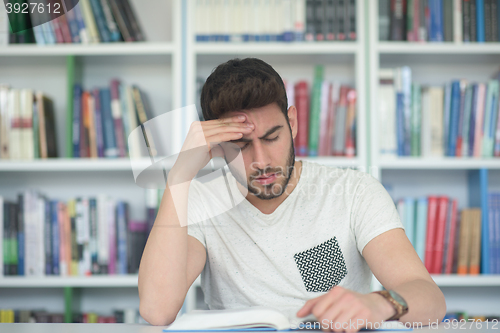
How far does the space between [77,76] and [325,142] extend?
1.09 meters

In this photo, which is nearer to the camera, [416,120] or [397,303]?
[397,303]

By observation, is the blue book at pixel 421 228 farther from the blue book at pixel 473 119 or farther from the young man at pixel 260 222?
the young man at pixel 260 222

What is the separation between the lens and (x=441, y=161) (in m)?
1.65

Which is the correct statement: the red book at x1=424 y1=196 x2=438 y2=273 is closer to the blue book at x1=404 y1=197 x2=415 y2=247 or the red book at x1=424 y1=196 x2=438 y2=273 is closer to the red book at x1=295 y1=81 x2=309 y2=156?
the blue book at x1=404 y1=197 x2=415 y2=247

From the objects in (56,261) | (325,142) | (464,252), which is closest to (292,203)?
(325,142)

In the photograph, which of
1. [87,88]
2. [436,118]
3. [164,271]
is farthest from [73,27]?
[436,118]

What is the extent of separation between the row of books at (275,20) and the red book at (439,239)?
764 mm

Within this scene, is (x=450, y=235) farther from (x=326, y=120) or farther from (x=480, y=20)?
(x=480, y=20)

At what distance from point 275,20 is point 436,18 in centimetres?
64

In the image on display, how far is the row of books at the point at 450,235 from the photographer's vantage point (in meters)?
1.62

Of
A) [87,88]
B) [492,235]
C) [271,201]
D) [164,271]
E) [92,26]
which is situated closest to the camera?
[164,271]

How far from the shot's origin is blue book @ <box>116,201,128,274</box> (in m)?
1.68

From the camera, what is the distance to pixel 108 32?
1.72m

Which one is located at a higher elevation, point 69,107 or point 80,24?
point 80,24
